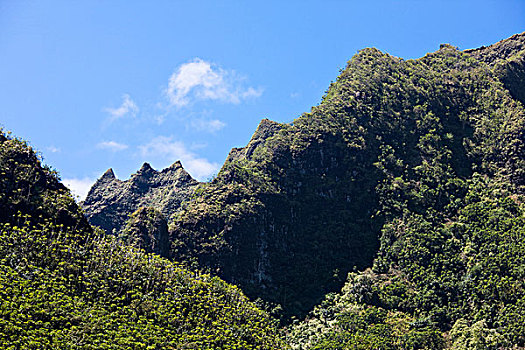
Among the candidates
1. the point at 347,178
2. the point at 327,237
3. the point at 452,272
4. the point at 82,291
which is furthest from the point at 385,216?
the point at 82,291

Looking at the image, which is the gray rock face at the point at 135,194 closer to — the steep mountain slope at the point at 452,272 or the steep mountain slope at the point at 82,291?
the steep mountain slope at the point at 82,291

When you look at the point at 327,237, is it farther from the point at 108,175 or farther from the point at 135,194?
the point at 108,175

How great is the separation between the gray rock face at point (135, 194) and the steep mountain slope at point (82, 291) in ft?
197

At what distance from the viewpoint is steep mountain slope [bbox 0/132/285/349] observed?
167ft

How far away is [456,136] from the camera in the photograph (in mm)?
125250

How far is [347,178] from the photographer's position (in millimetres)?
119500

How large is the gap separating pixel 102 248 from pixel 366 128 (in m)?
81.5

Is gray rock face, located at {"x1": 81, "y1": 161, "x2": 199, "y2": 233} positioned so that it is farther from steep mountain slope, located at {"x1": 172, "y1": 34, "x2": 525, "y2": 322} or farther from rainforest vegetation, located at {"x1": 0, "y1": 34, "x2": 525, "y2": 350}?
steep mountain slope, located at {"x1": 172, "y1": 34, "x2": 525, "y2": 322}

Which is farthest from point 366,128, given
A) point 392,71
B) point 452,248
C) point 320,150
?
point 452,248

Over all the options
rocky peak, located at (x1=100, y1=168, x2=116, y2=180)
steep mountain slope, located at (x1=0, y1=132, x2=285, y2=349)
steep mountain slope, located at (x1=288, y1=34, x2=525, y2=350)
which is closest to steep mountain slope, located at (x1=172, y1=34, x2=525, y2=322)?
steep mountain slope, located at (x1=288, y1=34, x2=525, y2=350)

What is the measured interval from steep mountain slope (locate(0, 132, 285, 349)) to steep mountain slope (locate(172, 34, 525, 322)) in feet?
69.9

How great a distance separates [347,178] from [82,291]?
245ft

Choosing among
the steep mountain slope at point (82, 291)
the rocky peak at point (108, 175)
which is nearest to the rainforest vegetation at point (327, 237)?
the steep mountain slope at point (82, 291)

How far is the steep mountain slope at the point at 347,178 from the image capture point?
10331cm
